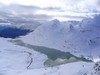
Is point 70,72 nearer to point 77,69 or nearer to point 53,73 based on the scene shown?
point 77,69

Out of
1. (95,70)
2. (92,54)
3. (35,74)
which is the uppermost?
(95,70)

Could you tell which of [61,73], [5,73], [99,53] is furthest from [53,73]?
[99,53]

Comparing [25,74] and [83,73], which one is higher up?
[83,73]

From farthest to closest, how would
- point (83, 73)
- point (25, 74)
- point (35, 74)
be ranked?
point (25, 74)
point (35, 74)
point (83, 73)

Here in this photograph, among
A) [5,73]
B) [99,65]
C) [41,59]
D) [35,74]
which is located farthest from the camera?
A: [41,59]

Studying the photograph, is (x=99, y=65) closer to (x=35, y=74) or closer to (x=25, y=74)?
(x=35, y=74)

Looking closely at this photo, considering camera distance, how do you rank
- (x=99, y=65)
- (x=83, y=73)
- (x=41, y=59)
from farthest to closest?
1. (x=41, y=59)
2. (x=83, y=73)
3. (x=99, y=65)

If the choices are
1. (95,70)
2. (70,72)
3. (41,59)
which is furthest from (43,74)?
(41,59)

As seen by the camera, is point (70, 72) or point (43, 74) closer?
point (70, 72)

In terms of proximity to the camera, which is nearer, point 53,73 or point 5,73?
point 53,73
